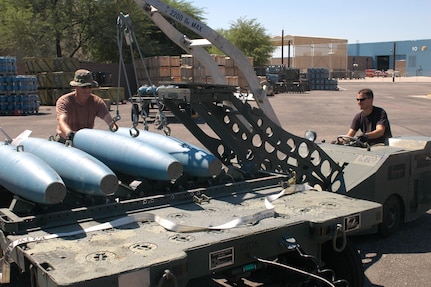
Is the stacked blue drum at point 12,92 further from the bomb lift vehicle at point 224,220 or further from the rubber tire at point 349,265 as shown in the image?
the rubber tire at point 349,265

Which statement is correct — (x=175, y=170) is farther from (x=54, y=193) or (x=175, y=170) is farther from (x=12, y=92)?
(x=12, y=92)

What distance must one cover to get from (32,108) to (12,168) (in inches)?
848

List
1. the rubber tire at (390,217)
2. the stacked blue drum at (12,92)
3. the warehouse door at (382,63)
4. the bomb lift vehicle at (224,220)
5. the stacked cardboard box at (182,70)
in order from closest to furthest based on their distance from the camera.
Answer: the bomb lift vehicle at (224,220)
the rubber tire at (390,217)
the stacked blue drum at (12,92)
the stacked cardboard box at (182,70)
the warehouse door at (382,63)

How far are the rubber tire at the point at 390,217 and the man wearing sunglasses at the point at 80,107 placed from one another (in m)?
3.58

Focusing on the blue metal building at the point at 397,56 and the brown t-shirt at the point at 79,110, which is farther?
the blue metal building at the point at 397,56

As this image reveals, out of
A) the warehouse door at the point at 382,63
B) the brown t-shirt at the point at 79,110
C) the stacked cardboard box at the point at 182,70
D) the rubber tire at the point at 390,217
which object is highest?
the warehouse door at the point at 382,63

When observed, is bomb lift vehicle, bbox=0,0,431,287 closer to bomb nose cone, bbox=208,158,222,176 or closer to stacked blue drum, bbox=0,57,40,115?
bomb nose cone, bbox=208,158,222,176

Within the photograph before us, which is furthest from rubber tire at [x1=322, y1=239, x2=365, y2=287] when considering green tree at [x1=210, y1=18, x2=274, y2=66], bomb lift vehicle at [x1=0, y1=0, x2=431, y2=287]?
green tree at [x1=210, y1=18, x2=274, y2=66]

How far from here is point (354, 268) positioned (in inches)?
178

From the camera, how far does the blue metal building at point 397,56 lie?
93.1m

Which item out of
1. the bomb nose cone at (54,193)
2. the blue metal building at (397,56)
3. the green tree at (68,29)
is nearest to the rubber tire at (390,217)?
the bomb nose cone at (54,193)

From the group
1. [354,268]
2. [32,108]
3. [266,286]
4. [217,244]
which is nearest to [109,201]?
[217,244]

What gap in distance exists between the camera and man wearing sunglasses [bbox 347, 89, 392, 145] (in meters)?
7.25

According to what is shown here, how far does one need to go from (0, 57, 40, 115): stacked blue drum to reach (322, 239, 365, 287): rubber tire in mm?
21952
